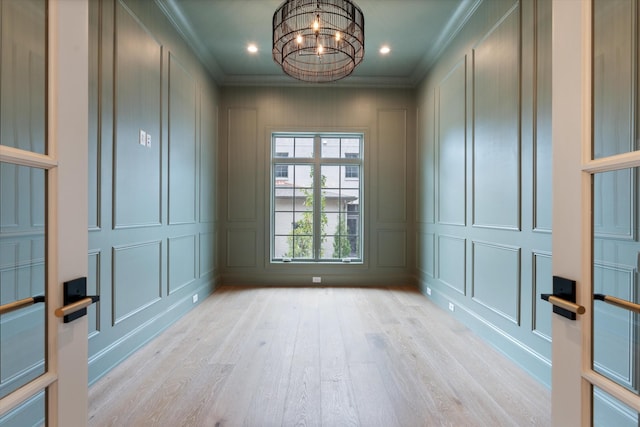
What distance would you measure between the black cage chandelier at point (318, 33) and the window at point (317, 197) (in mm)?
1449

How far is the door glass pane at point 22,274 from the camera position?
763 mm

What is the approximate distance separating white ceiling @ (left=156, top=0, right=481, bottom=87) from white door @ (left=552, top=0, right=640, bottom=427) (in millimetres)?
2970

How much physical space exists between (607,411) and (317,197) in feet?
15.1

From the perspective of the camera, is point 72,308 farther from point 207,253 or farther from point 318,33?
point 207,253

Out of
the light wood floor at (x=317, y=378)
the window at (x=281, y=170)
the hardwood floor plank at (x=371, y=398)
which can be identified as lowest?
the light wood floor at (x=317, y=378)

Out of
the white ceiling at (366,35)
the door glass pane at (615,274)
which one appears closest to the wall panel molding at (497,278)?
the door glass pane at (615,274)

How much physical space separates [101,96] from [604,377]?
118 inches

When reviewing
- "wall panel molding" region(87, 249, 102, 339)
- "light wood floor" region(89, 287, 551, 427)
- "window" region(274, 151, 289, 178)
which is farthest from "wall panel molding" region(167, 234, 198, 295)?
"window" region(274, 151, 289, 178)

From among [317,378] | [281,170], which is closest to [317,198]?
[281,170]

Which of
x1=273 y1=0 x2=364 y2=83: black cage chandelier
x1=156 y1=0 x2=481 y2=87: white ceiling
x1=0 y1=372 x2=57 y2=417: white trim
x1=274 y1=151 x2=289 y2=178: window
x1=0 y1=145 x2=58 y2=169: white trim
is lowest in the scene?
x1=0 y1=372 x2=57 y2=417: white trim

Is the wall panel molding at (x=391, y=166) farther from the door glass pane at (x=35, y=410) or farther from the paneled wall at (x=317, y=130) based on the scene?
the door glass pane at (x=35, y=410)

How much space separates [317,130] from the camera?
5141 millimetres

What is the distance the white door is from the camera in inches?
31.9

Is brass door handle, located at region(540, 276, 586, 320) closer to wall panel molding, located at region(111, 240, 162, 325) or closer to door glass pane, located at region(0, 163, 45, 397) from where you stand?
door glass pane, located at region(0, 163, 45, 397)
